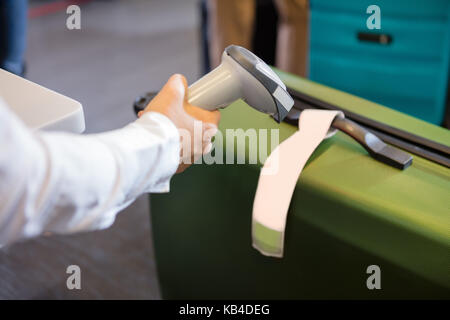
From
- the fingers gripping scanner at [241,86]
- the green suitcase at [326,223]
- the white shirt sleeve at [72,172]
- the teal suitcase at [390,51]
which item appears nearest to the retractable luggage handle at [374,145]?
the green suitcase at [326,223]

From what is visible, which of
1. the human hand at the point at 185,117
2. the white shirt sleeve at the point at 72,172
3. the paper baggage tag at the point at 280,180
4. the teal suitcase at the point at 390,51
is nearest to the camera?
Result: the white shirt sleeve at the point at 72,172

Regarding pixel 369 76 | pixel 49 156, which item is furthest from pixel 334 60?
pixel 49 156

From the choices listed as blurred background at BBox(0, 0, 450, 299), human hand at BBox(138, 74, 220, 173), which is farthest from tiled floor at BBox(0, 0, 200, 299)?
human hand at BBox(138, 74, 220, 173)

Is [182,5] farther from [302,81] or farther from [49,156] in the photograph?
[49,156]

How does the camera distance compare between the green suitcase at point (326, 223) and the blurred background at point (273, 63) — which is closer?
the green suitcase at point (326, 223)

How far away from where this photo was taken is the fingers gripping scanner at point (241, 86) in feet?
2.24

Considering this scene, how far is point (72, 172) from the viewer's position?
0.52 meters

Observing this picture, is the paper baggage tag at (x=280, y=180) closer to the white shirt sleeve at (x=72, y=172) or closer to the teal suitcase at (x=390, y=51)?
the white shirt sleeve at (x=72, y=172)

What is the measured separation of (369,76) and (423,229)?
717 millimetres

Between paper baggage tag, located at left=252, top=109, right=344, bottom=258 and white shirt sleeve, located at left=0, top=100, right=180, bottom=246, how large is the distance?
0.65 feet

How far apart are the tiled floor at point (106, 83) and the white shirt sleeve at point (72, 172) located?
2.25ft

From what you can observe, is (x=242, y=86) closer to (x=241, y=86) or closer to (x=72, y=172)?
(x=241, y=86)

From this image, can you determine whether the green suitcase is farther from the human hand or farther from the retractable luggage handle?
the human hand

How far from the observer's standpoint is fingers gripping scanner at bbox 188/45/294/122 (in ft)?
2.24
